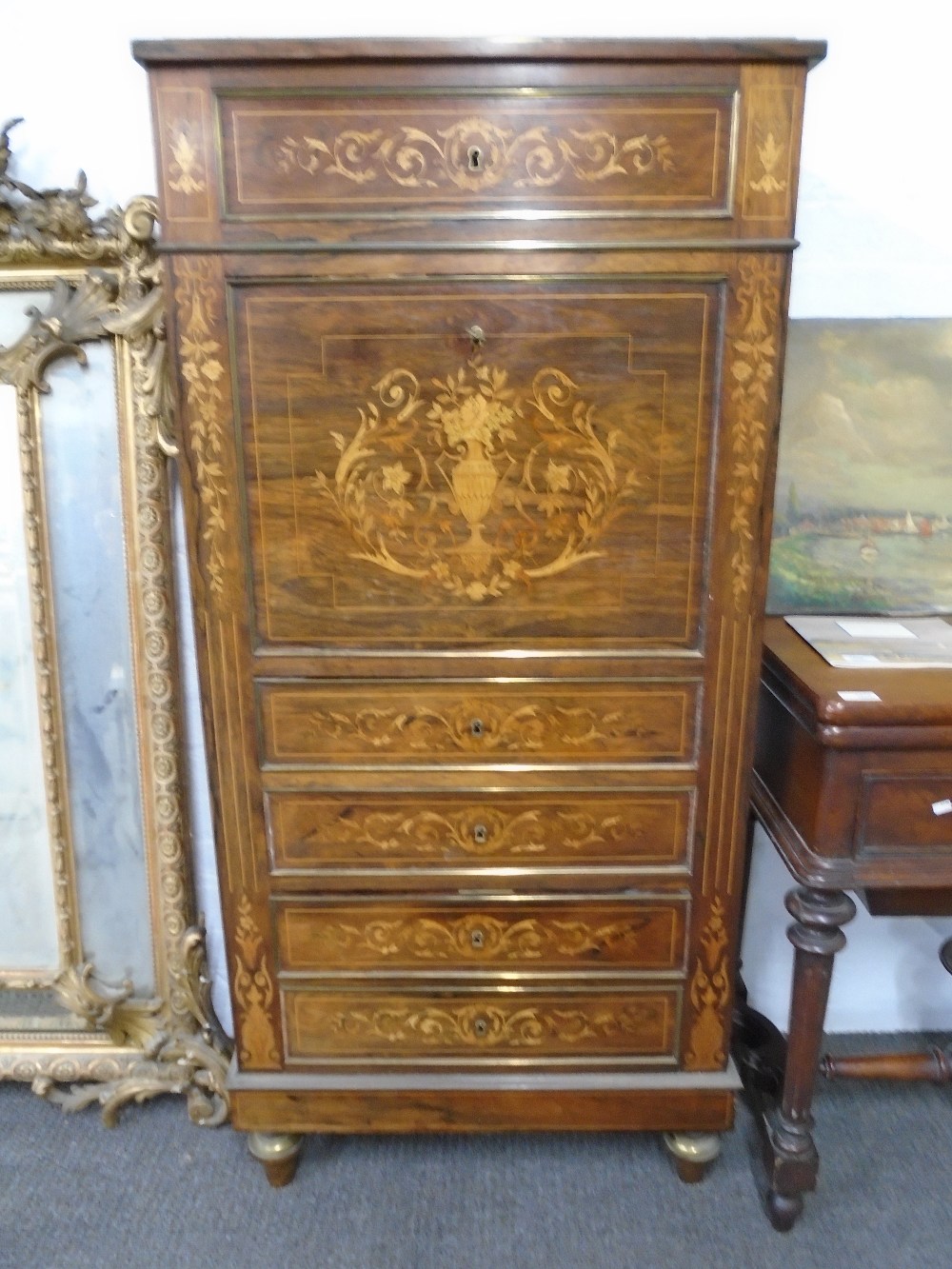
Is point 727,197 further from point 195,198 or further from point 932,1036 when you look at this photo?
point 932,1036

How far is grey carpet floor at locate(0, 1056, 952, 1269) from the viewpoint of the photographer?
1704 mm

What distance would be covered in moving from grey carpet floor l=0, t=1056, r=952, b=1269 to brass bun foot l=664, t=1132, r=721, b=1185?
74 millimetres

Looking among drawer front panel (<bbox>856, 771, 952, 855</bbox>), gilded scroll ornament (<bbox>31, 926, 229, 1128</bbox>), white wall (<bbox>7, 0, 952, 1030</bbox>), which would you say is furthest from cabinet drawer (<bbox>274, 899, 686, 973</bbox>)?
white wall (<bbox>7, 0, 952, 1030</bbox>)

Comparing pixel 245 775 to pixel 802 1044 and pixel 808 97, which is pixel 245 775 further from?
pixel 808 97

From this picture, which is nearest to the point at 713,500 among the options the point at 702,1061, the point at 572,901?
the point at 572,901

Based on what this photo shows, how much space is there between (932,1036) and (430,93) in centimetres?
232

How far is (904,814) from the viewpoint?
1463mm

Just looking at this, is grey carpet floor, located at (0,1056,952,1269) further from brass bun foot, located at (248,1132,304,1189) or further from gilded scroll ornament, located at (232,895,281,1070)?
gilded scroll ornament, located at (232,895,281,1070)

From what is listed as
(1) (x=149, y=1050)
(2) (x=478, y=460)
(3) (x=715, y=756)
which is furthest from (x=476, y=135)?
(1) (x=149, y=1050)

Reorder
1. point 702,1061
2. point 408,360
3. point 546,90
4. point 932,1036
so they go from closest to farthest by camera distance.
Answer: point 546,90 < point 408,360 < point 702,1061 < point 932,1036

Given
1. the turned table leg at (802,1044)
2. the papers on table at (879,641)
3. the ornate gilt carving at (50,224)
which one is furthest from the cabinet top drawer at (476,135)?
the turned table leg at (802,1044)

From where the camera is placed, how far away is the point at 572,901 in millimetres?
1625

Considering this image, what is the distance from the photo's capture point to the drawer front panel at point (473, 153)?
1.29m

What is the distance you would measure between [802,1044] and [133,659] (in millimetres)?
1482
